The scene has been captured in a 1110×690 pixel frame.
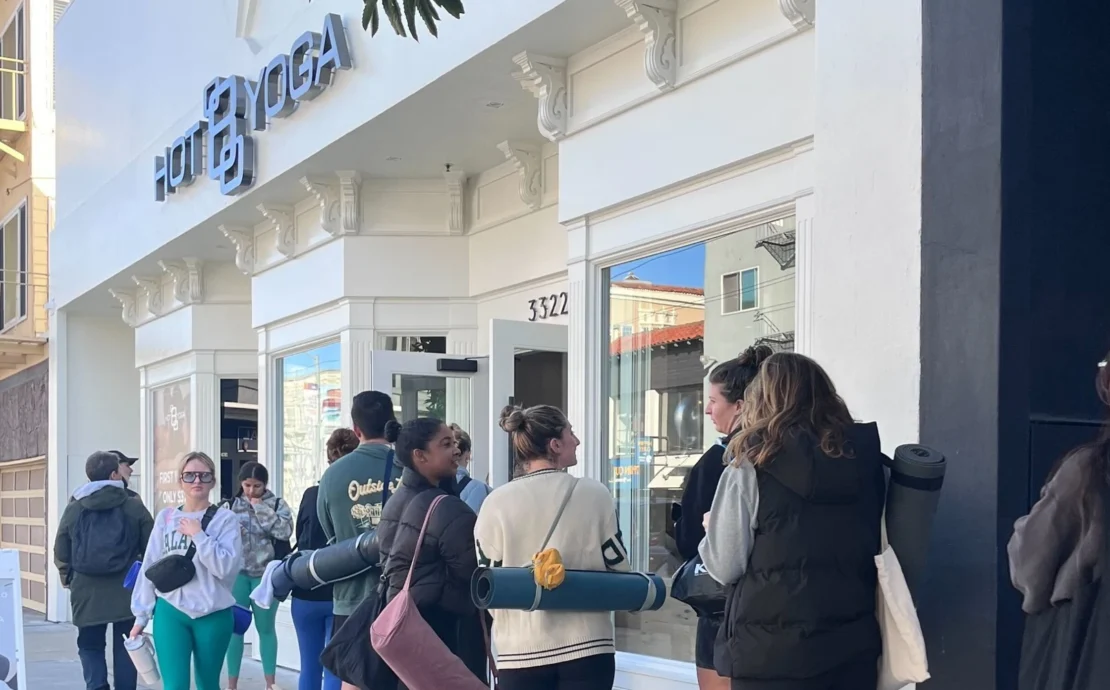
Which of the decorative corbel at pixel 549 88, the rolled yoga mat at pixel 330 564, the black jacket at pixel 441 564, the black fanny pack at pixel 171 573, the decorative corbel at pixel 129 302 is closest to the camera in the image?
the black jacket at pixel 441 564

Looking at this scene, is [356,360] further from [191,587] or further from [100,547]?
[191,587]

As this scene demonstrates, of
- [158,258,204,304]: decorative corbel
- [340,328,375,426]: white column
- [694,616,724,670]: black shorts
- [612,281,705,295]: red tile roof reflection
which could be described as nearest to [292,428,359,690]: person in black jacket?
[612,281,705,295]: red tile roof reflection

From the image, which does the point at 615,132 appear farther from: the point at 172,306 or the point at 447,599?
the point at 172,306

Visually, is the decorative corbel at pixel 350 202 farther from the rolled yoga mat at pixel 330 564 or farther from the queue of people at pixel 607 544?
the rolled yoga mat at pixel 330 564

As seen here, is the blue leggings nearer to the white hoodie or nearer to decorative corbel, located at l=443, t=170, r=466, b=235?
the white hoodie

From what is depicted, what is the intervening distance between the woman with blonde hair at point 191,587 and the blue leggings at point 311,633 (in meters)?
0.37

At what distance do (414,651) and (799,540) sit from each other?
1.74 metres

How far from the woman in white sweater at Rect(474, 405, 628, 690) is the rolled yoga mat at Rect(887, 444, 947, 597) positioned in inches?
47.2

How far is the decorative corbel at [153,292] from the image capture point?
1392 cm

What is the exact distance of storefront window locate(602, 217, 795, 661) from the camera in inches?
234

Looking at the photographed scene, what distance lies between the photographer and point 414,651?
4348 mm

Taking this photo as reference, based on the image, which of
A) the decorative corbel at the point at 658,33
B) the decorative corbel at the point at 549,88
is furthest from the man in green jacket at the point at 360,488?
the decorative corbel at the point at 549,88

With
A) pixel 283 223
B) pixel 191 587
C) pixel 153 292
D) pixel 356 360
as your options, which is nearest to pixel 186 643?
pixel 191 587

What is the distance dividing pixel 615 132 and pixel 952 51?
2.75 m
